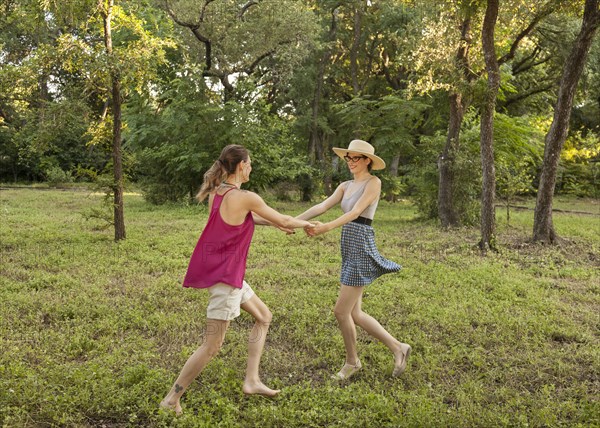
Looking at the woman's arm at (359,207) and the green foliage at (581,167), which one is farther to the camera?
the green foliage at (581,167)

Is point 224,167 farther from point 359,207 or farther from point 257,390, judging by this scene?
point 257,390

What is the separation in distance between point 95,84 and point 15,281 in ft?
15.0

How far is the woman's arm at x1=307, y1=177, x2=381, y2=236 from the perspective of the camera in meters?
4.94

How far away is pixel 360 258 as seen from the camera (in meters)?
5.05

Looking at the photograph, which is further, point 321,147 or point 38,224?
point 321,147

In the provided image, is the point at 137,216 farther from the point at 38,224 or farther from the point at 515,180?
the point at 515,180

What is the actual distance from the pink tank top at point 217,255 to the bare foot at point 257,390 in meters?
0.92

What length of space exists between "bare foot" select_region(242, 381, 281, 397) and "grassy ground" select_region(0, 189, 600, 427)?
0.09 metres

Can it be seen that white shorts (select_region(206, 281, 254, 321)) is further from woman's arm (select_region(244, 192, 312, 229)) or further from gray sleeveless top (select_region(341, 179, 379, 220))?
gray sleeveless top (select_region(341, 179, 379, 220))

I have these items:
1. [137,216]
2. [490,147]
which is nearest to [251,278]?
[490,147]

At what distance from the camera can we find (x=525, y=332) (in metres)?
6.42

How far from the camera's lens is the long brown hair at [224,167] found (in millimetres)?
4410

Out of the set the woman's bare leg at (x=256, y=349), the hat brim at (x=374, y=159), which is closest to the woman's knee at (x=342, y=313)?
the woman's bare leg at (x=256, y=349)

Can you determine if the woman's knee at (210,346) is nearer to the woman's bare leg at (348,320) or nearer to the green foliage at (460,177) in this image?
the woman's bare leg at (348,320)
